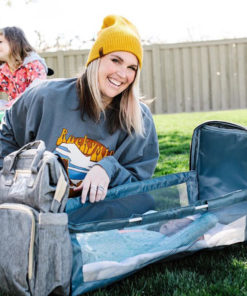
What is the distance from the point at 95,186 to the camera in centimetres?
160

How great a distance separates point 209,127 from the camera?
2059mm

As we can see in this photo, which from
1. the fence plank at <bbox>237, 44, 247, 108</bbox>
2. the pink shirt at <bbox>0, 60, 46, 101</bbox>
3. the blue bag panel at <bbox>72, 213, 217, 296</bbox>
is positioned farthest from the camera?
the fence plank at <bbox>237, 44, 247, 108</bbox>

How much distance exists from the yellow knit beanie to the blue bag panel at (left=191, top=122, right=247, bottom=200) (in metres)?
0.47

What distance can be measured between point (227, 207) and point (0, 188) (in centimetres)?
81

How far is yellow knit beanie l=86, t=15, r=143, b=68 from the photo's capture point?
1916 millimetres

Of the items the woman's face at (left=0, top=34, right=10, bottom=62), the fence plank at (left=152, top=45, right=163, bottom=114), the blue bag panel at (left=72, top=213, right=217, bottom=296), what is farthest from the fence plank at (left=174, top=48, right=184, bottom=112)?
the blue bag panel at (left=72, top=213, right=217, bottom=296)

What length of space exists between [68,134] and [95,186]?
1.24ft

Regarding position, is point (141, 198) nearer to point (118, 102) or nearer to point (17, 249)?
point (118, 102)

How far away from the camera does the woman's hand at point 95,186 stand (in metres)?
1.59

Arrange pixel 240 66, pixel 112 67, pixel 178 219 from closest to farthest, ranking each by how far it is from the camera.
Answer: pixel 178 219 < pixel 112 67 < pixel 240 66

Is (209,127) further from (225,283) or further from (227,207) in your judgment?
(225,283)

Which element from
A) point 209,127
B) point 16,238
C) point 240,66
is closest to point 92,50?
point 209,127

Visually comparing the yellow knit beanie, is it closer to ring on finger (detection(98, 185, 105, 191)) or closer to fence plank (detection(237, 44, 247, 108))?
ring on finger (detection(98, 185, 105, 191))

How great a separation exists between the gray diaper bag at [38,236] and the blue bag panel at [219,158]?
34.6 inches
